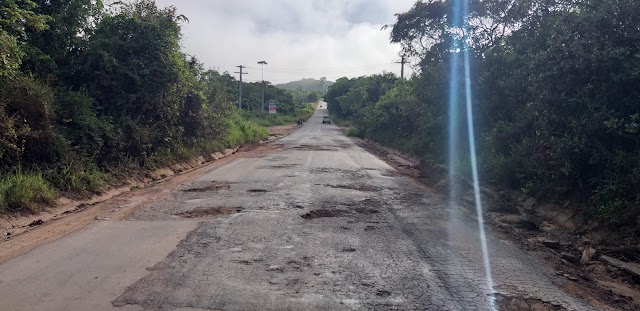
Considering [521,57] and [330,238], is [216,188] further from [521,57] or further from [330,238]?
[521,57]

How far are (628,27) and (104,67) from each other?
1108cm

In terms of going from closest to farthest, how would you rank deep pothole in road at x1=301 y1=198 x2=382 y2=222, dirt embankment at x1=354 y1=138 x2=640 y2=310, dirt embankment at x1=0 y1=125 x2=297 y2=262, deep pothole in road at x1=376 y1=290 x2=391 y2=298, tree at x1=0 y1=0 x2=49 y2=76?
deep pothole in road at x1=376 y1=290 x2=391 y2=298
dirt embankment at x1=354 y1=138 x2=640 y2=310
dirt embankment at x1=0 y1=125 x2=297 y2=262
tree at x1=0 y1=0 x2=49 y2=76
deep pothole in road at x1=301 y1=198 x2=382 y2=222

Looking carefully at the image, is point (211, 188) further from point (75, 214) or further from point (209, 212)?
point (75, 214)

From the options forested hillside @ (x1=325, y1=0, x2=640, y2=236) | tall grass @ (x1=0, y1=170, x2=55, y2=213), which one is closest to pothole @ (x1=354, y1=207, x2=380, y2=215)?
forested hillside @ (x1=325, y1=0, x2=640, y2=236)

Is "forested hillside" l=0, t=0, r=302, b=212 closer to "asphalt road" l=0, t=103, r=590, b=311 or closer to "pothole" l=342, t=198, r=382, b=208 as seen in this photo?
"asphalt road" l=0, t=103, r=590, b=311

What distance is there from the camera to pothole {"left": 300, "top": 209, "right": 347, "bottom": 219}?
7580 millimetres

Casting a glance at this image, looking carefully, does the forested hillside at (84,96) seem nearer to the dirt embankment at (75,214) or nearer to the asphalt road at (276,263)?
the dirt embankment at (75,214)

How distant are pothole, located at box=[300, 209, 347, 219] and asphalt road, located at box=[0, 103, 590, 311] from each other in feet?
0.11

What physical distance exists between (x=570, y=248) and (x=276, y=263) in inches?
165

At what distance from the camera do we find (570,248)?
643 centimetres

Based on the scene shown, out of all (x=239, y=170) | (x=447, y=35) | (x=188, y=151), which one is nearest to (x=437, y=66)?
Result: (x=447, y=35)

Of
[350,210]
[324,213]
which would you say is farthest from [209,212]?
[350,210]

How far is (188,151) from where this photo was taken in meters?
16.4

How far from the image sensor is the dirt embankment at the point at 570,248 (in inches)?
189
